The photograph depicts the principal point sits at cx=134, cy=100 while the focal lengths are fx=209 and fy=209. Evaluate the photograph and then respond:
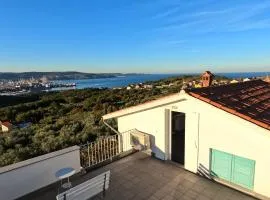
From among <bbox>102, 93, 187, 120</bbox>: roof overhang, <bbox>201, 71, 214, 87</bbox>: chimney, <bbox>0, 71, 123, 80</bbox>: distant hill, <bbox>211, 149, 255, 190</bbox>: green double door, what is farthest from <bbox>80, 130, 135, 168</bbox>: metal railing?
<bbox>0, 71, 123, 80</bbox>: distant hill

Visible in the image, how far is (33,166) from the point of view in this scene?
18.9ft

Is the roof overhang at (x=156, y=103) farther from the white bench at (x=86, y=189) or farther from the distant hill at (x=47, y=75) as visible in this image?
the distant hill at (x=47, y=75)

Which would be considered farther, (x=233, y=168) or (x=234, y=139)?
(x=233, y=168)

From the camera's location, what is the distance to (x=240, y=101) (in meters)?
6.61

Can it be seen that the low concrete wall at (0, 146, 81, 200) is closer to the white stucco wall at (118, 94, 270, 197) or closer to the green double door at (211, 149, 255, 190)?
the white stucco wall at (118, 94, 270, 197)

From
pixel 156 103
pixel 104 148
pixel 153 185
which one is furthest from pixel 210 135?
pixel 104 148

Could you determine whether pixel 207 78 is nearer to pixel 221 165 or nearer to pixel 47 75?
pixel 221 165

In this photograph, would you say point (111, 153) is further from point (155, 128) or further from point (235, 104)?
point (235, 104)

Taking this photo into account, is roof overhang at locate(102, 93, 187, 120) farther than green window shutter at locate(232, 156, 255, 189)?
Yes

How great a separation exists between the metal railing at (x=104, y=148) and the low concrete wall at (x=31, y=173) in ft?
3.98

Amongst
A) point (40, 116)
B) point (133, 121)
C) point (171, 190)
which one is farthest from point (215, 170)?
point (40, 116)

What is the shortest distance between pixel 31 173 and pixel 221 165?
17.9ft

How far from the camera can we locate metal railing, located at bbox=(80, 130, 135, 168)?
7.90 m

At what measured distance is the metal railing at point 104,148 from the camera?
7.90 m
